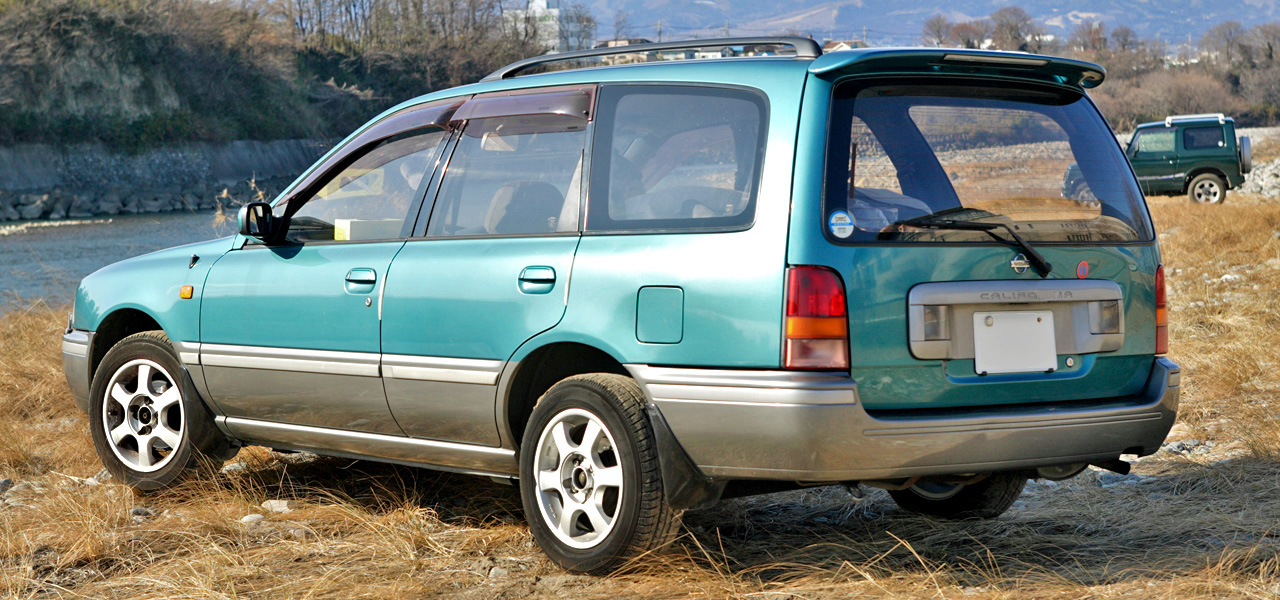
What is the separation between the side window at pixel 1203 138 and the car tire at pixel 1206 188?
0.65m

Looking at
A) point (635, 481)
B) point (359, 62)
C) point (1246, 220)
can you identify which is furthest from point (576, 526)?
point (359, 62)

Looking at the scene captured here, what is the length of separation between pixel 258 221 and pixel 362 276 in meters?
0.68

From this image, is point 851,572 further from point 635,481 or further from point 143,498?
point 143,498

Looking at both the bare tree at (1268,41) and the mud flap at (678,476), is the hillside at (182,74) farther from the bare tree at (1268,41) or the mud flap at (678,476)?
the bare tree at (1268,41)

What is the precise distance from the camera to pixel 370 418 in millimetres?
4070

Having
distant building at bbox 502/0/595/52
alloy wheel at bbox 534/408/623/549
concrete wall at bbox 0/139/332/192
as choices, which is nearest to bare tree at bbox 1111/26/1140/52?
distant building at bbox 502/0/595/52

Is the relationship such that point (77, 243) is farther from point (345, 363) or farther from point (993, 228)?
point (993, 228)

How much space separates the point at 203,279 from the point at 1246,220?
13850 mm

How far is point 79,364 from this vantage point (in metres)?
5.04

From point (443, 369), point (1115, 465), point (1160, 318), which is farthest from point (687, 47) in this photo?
point (1115, 465)

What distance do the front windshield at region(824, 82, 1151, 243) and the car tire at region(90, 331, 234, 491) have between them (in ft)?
9.54

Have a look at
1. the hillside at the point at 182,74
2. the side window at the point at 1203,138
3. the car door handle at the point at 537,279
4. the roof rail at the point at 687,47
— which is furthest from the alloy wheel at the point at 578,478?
the hillside at the point at 182,74

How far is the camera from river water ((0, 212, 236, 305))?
18.2 metres

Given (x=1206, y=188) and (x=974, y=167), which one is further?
(x=1206, y=188)
